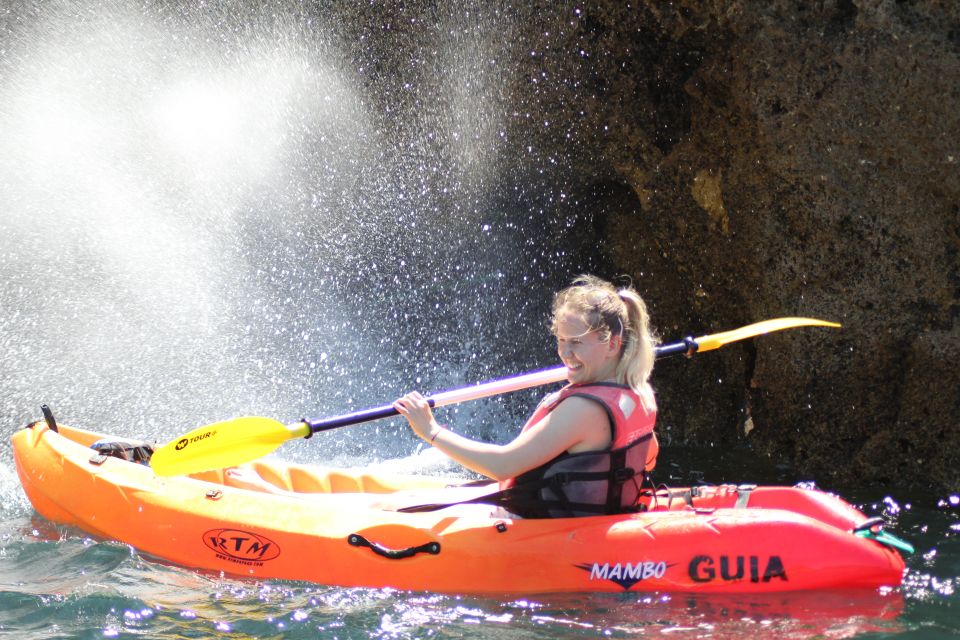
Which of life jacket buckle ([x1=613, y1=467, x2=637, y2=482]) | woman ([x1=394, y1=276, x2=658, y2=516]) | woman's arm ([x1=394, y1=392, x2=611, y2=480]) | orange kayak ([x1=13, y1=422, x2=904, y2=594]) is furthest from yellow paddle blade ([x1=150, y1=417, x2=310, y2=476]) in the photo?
life jacket buckle ([x1=613, y1=467, x2=637, y2=482])

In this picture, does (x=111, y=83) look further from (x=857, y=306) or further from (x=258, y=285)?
(x=857, y=306)

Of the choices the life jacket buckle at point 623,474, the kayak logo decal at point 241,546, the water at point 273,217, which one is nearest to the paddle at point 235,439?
the kayak logo decal at point 241,546

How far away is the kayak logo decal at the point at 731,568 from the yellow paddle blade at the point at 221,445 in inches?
64.7

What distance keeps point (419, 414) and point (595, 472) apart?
2.21 ft

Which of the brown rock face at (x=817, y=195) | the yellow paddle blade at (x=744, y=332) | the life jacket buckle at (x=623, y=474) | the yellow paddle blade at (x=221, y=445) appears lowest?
the life jacket buckle at (x=623, y=474)

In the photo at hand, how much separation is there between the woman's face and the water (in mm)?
2621

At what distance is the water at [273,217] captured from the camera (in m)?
6.57

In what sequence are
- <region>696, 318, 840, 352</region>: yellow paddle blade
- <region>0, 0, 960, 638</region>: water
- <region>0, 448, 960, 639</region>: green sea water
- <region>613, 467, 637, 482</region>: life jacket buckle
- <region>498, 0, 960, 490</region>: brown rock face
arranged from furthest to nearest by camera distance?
1. <region>0, 0, 960, 638</region>: water
2. <region>498, 0, 960, 490</region>: brown rock face
3. <region>696, 318, 840, 352</region>: yellow paddle blade
4. <region>613, 467, 637, 482</region>: life jacket buckle
5. <region>0, 448, 960, 639</region>: green sea water

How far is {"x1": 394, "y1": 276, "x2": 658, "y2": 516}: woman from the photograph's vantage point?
3475mm

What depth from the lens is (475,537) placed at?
3641mm

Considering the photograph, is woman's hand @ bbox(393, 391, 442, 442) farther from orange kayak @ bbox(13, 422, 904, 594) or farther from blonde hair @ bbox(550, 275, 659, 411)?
blonde hair @ bbox(550, 275, 659, 411)

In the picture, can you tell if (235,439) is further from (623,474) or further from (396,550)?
(623,474)

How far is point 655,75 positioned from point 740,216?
111 cm

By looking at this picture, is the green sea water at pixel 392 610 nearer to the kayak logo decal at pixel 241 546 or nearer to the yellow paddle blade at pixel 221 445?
the kayak logo decal at pixel 241 546
